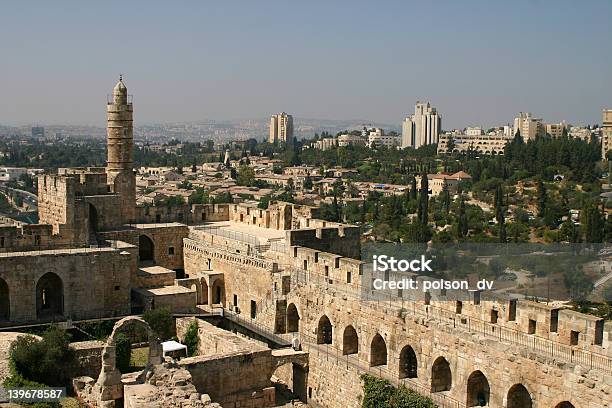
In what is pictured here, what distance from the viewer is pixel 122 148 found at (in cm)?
2492

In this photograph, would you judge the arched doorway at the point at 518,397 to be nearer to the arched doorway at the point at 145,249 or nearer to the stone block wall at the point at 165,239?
the stone block wall at the point at 165,239

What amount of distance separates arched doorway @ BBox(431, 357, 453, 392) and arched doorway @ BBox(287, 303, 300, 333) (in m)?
5.17

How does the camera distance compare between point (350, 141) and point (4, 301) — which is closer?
point (4, 301)

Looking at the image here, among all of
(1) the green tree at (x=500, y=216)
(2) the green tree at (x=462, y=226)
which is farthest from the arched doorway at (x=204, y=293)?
(2) the green tree at (x=462, y=226)

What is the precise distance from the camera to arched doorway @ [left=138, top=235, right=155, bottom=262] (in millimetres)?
23844

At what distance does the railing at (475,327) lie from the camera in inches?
476

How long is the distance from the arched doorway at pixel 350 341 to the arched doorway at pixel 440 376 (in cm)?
273

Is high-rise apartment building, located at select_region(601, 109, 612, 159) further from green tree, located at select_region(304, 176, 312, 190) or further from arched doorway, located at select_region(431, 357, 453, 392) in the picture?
arched doorway, located at select_region(431, 357, 453, 392)

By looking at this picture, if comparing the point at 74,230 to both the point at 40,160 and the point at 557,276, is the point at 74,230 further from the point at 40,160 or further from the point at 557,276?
the point at 40,160

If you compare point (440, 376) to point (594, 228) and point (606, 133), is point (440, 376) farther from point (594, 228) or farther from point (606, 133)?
point (606, 133)

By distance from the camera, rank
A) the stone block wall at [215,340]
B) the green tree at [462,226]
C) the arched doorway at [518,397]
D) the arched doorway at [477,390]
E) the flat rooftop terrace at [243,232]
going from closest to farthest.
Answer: the arched doorway at [518,397] → the arched doorway at [477,390] → the stone block wall at [215,340] → the flat rooftop terrace at [243,232] → the green tree at [462,226]

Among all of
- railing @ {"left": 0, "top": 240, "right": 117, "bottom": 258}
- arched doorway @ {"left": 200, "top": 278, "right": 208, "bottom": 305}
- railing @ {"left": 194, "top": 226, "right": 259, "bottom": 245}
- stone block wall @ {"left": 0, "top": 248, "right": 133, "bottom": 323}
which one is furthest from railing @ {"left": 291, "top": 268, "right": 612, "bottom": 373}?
railing @ {"left": 0, "top": 240, "right": 117, "bottom": 258}

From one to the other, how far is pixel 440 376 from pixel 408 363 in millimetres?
1033

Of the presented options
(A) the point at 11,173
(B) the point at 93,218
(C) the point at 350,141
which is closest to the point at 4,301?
(B) the point at 93,218
